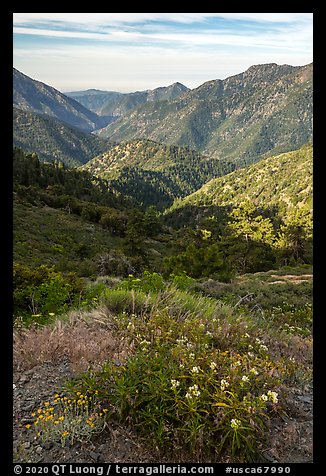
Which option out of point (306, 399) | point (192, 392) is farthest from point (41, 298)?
point (306, 399)

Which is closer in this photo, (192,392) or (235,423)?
(235,423)

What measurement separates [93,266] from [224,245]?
20200 millimetres

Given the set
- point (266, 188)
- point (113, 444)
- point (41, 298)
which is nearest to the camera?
point (113, 444)

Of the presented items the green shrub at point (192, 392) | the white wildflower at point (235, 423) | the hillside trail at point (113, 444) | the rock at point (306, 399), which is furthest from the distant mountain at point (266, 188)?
the white wildflower at point (235, 423)

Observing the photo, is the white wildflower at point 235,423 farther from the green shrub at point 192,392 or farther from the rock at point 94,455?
the rock at point 94,455

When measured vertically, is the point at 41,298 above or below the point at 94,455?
above

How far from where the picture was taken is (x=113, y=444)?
2.81m

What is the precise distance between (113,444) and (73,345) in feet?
4.69

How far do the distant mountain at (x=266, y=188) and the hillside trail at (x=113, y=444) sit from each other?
460 ft

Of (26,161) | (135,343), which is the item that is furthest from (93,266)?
(26,161)

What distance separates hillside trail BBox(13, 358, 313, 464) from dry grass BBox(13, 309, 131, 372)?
0.41 m

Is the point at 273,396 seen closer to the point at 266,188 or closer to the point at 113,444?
the point at 113,444

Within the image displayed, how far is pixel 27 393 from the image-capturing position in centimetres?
337
